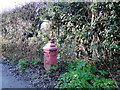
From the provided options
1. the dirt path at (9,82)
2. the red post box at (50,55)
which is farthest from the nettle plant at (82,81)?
the dirt path at (9,82)

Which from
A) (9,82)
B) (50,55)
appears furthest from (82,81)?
(9,82)

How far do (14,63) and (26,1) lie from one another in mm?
3642

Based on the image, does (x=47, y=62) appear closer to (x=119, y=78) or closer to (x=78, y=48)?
(x=78, y=48)

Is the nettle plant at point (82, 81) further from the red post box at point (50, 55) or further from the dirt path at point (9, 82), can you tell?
the dirt path at point (9, 82)

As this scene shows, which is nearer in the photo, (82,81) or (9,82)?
(82,81)

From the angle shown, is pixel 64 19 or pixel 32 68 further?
pixel 64 19

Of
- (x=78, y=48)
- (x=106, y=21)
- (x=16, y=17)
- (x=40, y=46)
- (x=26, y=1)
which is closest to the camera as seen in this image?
(x=106, y=21)

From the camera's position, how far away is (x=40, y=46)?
5.62m

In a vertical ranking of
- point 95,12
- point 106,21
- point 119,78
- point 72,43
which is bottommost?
point 119,78

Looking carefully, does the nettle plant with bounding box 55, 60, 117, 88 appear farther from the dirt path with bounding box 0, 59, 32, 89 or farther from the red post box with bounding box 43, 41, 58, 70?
the dirt path with bounding box 0, 59, 32, 89

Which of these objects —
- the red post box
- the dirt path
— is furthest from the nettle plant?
the dirt path

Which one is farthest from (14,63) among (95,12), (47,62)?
(95,12)

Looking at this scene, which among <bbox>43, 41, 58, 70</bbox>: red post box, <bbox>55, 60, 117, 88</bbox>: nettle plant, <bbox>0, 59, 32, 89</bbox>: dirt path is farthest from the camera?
<bbox>43, 41, 58, 70</bbox>: red post box

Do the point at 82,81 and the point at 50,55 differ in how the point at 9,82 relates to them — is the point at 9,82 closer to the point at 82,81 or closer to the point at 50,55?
the point at 50,55
